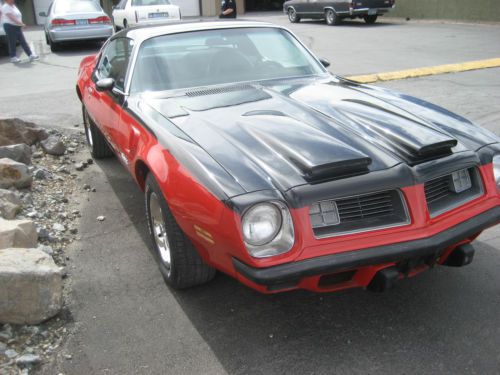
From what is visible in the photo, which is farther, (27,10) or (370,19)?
(27,10)

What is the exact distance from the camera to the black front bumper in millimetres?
2387

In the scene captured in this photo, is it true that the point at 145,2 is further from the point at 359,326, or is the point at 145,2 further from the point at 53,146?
the point at 359,326

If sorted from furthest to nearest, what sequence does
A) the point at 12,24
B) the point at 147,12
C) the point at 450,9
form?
the point at 450,9 → the point at 147,12 → the point at 12,24

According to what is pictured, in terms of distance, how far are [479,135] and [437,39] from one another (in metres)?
13.3


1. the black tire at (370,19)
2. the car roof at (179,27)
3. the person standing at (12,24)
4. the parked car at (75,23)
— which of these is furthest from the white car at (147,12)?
the car roof at (179,27)

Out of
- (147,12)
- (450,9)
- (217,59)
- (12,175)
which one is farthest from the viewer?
(450,9)

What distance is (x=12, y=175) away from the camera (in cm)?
466

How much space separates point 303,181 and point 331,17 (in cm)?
1848

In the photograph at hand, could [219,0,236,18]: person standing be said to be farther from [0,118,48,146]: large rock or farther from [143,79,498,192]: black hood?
[143,79,498,192]: black hood

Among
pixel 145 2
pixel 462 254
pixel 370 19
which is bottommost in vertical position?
pixel 370 19

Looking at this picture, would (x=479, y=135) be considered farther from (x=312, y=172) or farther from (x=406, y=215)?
(x=312, y=172)

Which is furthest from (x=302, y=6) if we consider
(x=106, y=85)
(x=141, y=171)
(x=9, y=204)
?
(x=141, y=171)

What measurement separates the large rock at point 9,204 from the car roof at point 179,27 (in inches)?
64.2

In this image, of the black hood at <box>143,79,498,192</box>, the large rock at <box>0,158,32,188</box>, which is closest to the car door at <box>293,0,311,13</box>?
the large rock at <box>0,158,32,188</box>
